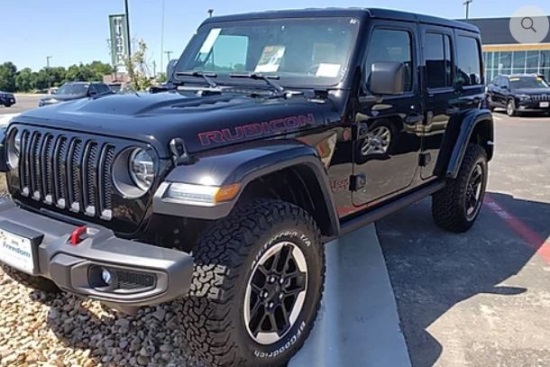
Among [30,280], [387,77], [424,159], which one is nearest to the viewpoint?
[30,280]

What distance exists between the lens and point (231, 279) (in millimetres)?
2477

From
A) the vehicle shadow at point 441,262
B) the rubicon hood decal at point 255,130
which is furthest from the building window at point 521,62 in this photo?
the rubicon hood decal at point 255,130

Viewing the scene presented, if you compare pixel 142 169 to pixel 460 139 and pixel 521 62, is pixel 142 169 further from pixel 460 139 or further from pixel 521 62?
pixel 521 62

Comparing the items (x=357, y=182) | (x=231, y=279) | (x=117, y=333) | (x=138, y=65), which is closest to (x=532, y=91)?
(x=138, y=65)

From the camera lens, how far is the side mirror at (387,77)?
3.37m

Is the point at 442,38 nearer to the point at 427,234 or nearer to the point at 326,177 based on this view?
the point at 427,234

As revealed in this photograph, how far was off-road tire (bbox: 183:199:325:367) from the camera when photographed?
8.09 feet

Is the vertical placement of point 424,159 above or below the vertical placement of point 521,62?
below

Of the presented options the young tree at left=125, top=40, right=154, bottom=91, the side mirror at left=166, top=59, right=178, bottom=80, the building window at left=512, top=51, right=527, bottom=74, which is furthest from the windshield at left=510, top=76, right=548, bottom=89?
the building window at left=512, top=51, right=527, bottom=74

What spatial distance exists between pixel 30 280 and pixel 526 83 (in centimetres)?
1918

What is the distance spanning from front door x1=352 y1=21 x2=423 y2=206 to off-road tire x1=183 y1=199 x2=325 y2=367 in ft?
3.36

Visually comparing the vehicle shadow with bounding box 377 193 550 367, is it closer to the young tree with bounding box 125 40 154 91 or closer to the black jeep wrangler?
the black jeep wrangler

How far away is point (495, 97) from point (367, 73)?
1850 cm

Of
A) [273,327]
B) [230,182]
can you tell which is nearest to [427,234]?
[273,327]
